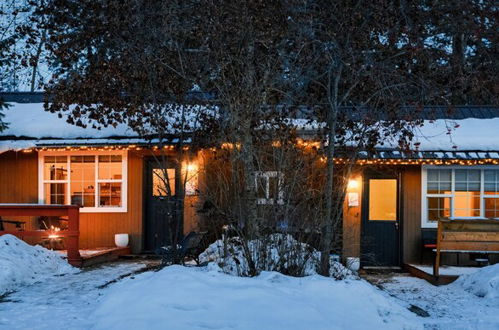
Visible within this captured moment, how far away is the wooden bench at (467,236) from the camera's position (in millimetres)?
10695

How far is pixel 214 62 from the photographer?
9812 millimetres

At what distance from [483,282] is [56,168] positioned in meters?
10.1

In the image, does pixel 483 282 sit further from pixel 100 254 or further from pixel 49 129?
pixel 49 129

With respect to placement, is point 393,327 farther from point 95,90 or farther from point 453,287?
point 95,90

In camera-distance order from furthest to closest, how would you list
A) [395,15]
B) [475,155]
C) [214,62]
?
1. [475,155]
2. [214,62]
3. [395,15]

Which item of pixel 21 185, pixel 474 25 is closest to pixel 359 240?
pixel 474 25

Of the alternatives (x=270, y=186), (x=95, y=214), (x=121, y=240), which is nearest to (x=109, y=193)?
(x=95, y=214)

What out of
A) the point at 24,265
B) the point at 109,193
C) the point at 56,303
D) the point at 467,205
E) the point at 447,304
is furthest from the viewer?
the point at 109,193

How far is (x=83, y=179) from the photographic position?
45.3ft

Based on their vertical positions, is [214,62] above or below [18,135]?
above

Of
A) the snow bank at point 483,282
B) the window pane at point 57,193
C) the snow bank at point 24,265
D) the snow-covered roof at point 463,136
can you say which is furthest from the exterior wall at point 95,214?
Result: the snow bank at point 483,282

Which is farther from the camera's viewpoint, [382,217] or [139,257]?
[139,257]

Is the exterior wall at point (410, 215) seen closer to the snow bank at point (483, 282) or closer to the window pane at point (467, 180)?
the window pane at point (467, 180)

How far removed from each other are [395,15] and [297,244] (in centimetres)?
434
